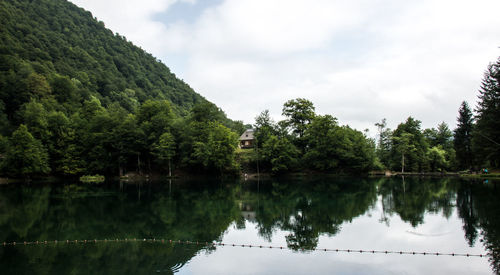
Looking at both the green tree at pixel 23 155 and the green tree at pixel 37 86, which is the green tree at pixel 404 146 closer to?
the green tree at pixel 23 155

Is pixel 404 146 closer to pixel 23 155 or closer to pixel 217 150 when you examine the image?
pixel 217 150

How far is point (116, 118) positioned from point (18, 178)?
18270 mm

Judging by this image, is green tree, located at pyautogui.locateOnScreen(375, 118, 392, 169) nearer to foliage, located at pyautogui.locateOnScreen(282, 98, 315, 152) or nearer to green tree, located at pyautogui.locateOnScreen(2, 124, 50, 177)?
foliage, located at pyautogui.locateOnScreen(282, 98, 315, 152)

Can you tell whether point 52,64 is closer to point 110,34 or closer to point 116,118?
point 116,118

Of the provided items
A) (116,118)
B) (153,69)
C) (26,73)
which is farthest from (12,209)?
(153,69)

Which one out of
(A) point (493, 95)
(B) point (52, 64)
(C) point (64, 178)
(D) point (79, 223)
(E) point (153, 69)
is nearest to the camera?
(D) point (79, 223)

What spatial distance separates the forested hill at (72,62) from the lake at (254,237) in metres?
61.4

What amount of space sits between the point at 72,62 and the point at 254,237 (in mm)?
106497

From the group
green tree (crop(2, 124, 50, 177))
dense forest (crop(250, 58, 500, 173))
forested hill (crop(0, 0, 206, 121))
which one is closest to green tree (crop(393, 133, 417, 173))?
dense forest (crop(250, 58, 500, 173))

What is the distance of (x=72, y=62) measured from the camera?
4011 inches

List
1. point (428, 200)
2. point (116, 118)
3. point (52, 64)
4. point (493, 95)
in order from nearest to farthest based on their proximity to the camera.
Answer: point (428, 200) < point (493, 95) < point (116, 118) < point (52, 64)

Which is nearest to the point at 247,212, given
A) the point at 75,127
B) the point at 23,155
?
the point at 23,155

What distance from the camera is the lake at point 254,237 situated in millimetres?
10805

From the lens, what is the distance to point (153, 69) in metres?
144
